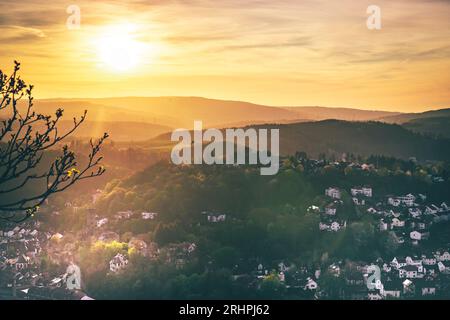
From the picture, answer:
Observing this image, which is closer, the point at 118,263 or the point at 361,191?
the point at 118,263

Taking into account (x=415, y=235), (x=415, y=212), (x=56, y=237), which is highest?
(x=415, y=212)

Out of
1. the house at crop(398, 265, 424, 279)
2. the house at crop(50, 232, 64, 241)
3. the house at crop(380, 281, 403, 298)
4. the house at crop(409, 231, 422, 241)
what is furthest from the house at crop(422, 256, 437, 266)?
the house at crop(50, 232, 64, 241)

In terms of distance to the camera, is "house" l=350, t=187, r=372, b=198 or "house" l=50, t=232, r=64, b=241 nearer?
"house" l=50, t=232, r=64, b=241

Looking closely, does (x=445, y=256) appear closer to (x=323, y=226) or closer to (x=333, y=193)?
(x=323, y=226)

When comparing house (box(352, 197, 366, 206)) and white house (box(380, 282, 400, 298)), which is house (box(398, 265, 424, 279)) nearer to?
white house (box(380, 282, 400, 298))

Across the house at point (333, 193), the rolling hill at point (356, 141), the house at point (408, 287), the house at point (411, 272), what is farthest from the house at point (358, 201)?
the rolling hill at point (356, 141)

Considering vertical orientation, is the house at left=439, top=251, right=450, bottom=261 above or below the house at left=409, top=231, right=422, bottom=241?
below

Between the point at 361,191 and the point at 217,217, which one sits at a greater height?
the point at 361,191

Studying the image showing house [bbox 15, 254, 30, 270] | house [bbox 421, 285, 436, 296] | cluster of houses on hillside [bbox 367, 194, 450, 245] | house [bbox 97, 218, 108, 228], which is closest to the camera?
house [bbox 421, 285, 436, 296]

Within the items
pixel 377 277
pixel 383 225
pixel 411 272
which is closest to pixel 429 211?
pixel 383 225
